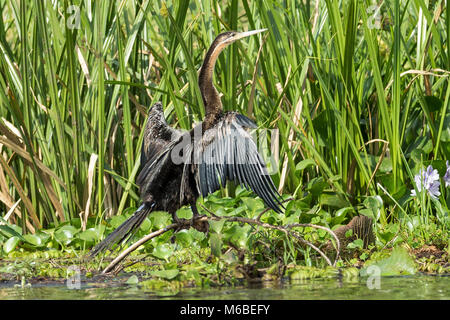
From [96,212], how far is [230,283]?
1.87 metres

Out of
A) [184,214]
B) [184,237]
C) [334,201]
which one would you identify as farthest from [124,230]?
[334,201]

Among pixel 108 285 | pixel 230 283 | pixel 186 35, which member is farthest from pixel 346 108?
pixel 108 285

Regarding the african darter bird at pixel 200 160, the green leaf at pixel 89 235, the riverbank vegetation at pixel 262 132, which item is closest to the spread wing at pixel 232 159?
the african darter bird at pixel 200 160

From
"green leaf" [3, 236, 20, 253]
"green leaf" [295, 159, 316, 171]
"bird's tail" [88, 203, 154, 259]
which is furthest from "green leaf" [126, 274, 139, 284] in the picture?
"green leaf" [295, 159, 316, 171]

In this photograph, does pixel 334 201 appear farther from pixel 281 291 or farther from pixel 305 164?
pixel 281 291

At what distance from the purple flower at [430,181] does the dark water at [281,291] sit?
99 centimetres

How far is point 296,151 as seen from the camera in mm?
5430

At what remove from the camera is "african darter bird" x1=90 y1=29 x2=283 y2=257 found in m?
3.94

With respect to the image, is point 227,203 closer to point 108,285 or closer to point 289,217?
point 289,217

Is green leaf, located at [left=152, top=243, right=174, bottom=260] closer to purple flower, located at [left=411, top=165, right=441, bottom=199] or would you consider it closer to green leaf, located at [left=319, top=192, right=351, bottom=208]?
green leaf, located at [left=319, top=192, right=351, bottom=208]

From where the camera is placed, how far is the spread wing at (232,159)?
389cm

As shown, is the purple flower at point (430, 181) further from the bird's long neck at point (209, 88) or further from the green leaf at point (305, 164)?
the bird's long neck at point (209, 88)

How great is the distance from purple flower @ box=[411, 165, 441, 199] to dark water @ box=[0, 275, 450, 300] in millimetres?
987

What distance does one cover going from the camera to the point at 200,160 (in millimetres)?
4164
